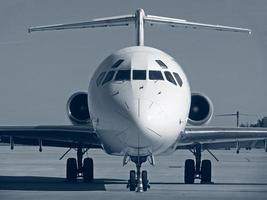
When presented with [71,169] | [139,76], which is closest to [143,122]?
[139,76]

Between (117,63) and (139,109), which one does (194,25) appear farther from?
(139,109)

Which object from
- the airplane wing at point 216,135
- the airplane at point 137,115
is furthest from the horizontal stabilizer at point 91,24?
the airplane wing at point 216,135

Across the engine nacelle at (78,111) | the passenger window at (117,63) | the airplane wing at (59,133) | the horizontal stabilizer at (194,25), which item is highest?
the horizontal stabilizer at (194,25)

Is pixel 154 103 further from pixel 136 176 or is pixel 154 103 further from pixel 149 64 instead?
pixel 136 176

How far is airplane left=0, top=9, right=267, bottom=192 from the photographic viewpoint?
15.6 meters

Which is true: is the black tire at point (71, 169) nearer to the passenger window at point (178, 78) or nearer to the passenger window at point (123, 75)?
the passenger window at point (123, 75)

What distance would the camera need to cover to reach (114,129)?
15945 mm

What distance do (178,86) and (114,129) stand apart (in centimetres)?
198

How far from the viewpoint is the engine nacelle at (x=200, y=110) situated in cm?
2011

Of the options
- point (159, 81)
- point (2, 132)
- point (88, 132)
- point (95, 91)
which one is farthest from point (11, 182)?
point (159, 81)

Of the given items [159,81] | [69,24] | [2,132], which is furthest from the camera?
[69,24]

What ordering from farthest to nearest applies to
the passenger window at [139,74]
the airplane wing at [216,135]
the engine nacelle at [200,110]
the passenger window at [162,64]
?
1. the engine nacelle at [200,110]
2. the airplane wing at [216,135]
3. the passenger window at [162,64]
4. the passenger window at [139,74]

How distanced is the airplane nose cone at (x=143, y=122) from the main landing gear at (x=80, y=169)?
542 cm

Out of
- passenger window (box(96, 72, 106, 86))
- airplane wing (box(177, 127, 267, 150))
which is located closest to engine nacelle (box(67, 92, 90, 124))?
airplane wing (box(177, 127, 267, 150))
